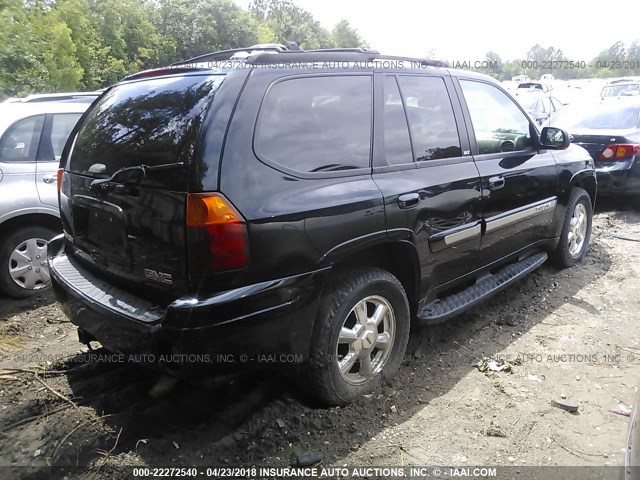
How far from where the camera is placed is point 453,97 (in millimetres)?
3637

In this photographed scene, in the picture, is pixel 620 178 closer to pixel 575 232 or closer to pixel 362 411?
pixel 575 232

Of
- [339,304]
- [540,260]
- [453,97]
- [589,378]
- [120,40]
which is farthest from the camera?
[120,40]

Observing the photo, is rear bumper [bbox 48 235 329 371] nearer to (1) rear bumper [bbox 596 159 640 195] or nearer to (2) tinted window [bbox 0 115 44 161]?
(2) tinted window [bbox 0 115 44 161]

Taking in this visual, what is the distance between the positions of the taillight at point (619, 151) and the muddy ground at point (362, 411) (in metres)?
4.09

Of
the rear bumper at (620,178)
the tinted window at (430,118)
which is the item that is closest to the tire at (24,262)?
the tinted window at (430,118)

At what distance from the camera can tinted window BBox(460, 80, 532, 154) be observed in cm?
381

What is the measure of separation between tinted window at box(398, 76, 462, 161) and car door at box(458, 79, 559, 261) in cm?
23

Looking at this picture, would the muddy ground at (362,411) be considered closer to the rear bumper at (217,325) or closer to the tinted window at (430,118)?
the rear bumper at (217,325)

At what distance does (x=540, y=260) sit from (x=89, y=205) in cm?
370

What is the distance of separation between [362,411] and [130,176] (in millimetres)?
1798

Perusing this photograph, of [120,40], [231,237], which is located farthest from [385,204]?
[120,40]

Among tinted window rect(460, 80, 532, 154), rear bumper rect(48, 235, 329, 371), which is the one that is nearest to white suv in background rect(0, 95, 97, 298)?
rear bumper rect(48, 235, 329, 371)

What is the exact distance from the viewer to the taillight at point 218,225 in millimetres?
2219

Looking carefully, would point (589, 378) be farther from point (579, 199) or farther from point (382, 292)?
point (579, 199)
